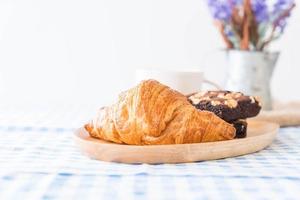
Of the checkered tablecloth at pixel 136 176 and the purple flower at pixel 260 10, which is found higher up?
the purple flower at pixel 260 10

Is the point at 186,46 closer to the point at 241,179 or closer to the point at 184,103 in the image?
the point at 184,103

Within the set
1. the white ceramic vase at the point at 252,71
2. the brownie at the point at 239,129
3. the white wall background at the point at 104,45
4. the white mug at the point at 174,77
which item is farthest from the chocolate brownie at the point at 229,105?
the white wall background at the point at 104,45

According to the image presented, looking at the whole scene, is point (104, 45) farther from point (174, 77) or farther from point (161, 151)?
point (161, 151)

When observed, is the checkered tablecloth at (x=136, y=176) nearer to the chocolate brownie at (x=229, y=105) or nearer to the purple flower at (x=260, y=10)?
the chocolate brownie at (x=229, y=105)

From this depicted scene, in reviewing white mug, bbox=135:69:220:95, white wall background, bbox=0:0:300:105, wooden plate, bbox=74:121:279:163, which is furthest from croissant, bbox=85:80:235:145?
white wall background, bbox=0:0:300:105

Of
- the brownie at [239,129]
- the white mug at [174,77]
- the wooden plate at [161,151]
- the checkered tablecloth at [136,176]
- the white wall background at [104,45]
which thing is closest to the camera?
the checkered tablecloth at [136,176]

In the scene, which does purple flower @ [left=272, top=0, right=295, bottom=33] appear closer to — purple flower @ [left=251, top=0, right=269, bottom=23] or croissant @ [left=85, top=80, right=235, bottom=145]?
purple flower @ [left=251, top=0, right=269, bottom=23]
